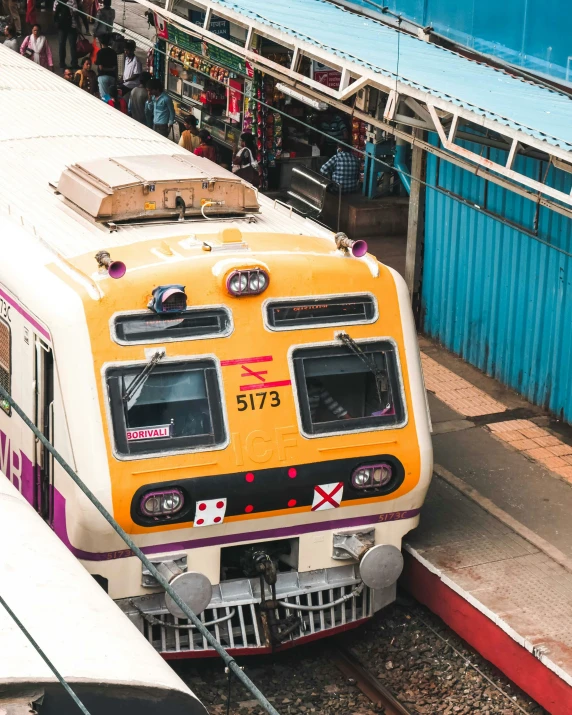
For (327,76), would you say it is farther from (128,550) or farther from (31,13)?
(128,550)

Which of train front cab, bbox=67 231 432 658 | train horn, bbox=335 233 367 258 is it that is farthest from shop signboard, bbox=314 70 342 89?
train horn, bbox=335 233 367 258

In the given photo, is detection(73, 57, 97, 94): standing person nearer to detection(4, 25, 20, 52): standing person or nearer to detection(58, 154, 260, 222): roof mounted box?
detection(4, 25, 20, 52): standing person

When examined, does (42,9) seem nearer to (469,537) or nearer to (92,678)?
(469,537)

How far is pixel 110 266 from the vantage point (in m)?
7.98

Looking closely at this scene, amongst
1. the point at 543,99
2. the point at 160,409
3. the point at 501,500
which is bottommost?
the point at 501,500

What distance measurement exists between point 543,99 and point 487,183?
1381mm

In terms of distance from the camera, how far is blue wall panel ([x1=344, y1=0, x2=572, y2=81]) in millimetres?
12297

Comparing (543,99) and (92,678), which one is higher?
(543,99)

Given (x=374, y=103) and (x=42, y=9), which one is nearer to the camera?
(x=374, y=103)

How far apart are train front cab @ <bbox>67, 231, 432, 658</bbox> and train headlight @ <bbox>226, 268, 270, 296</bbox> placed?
0.11ft

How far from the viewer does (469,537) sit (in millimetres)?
9969

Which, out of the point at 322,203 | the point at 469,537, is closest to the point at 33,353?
the point at 469,537

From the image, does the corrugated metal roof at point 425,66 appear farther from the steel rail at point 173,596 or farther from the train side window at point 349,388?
the steel rail at point 173,596

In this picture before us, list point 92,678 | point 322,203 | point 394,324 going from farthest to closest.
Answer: point 322,203 → point 394,324 → point 92,678
